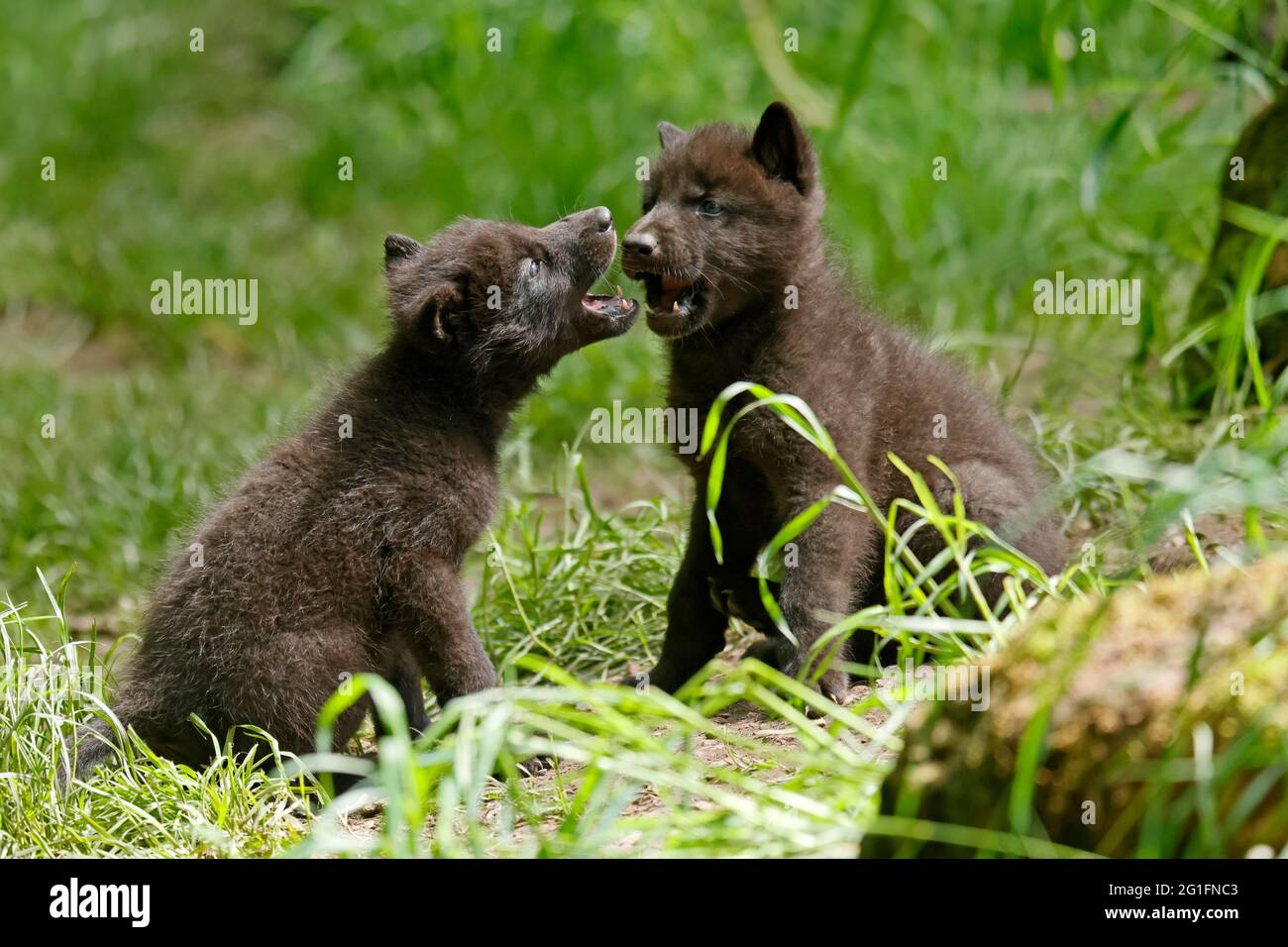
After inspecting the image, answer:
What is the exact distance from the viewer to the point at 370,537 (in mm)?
4488

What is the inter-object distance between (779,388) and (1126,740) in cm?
214

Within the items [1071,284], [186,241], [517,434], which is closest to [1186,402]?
[1071,284]

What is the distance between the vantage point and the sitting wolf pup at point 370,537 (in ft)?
14.5

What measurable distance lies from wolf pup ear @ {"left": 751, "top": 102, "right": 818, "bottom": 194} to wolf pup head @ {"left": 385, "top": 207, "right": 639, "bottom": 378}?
22.1 inches

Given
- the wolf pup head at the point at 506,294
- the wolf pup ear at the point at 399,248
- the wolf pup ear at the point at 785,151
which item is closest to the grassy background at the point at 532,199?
the wolf pup ear at the point at 399,248

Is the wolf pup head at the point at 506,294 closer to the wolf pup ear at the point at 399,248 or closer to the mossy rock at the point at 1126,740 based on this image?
the wolf pup ear at the point at 399,248

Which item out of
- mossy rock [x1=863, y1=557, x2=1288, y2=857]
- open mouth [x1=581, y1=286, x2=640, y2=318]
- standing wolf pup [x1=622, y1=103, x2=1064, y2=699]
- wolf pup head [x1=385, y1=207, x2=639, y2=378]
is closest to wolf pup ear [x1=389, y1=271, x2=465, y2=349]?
wolf pup head [x1=385, y1=207, x2=639, y2=378]

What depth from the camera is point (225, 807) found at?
152 inches

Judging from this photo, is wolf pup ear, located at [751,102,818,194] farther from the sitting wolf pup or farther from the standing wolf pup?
the sitting wolf pup

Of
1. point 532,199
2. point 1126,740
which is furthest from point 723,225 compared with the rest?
point 532,199

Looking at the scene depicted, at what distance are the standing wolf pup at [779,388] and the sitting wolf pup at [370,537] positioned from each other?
1.47 ft

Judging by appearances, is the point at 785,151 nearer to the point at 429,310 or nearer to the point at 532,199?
the point at 429,310

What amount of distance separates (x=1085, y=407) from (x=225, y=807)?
450 cm
